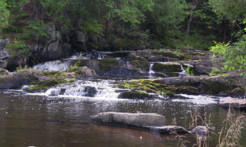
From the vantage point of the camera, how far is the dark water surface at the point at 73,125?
9000 mm

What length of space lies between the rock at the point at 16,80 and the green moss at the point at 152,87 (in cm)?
648

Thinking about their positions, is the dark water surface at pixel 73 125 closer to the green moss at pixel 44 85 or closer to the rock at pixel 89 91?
the rock at pixel 89 91

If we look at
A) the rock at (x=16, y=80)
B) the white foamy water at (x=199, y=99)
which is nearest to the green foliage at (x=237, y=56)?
the white foamy water at (x=199, y=99)

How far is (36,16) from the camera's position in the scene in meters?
34.7

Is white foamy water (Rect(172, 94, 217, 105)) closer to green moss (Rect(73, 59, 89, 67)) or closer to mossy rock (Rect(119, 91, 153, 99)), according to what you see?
mossy rock (Rect(119, 91, 153, 99))

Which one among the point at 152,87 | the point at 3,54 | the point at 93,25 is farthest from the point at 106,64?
the point at 152,87

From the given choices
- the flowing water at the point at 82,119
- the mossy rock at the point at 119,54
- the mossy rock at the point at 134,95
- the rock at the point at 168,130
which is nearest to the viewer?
the flowing water at the point at 82,119

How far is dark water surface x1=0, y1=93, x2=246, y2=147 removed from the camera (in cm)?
900

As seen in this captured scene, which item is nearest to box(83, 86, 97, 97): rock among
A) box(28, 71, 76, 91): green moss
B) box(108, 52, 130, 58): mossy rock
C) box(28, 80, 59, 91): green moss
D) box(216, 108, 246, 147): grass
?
box(28, 71, 76, 91): green moss

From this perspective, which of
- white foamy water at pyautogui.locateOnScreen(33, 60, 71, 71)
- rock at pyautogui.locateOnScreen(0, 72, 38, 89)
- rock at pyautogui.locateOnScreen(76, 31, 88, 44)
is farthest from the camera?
rock at pyautogui.locateOnScreen(76, 31, 88, 44)

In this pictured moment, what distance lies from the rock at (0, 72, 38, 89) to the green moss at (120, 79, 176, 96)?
6483 millimetres

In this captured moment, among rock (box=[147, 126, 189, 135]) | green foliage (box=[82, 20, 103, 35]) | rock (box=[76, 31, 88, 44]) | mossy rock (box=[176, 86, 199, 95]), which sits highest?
green foliage (box=[82, 20, 103, 35])

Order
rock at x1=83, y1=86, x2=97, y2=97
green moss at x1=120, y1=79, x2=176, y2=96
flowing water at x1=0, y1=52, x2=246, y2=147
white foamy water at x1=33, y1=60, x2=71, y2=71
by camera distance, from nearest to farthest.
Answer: flowing water at x1=0, y1=52, x2=246, y2=147 < rock at x1=83, y1=86, x2=97, y2=97 < green moss at x1=120, y1=79, x2=176, y2=96 < white foamy water at x1=33, y1=60, x2=71, y2=71

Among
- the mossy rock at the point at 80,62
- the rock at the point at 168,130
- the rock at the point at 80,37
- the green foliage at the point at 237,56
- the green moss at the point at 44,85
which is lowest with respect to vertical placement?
the rock at the point at 168,130
